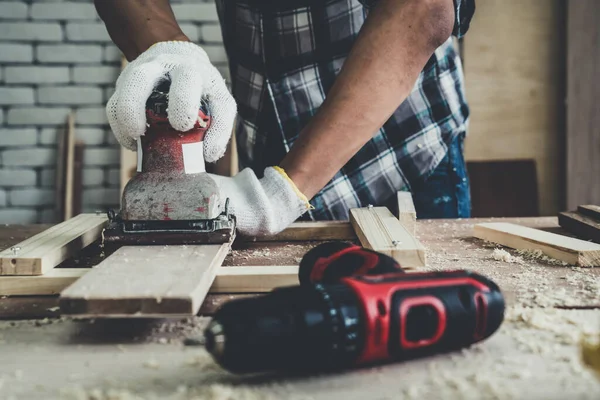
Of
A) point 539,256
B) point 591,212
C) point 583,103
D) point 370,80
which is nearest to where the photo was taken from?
point 539,256

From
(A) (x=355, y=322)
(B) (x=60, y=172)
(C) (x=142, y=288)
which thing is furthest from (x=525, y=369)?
(B) (x=60, y=172)

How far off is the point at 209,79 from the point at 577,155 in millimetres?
2655

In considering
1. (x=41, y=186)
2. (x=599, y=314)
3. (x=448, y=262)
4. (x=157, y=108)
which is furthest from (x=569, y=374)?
(x=41, y=186)

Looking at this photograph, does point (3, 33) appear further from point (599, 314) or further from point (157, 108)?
point (599, 314)

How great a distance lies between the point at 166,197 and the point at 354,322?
593mm

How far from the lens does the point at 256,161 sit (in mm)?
1936

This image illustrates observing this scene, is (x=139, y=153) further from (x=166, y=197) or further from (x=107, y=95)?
(x=107, y=95)

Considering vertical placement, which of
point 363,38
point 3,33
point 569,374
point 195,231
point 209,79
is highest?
point 3,33

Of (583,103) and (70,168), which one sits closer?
(583,103)

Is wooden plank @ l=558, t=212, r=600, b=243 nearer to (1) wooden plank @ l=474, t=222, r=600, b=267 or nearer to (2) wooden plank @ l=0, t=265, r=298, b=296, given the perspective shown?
(1) wooden plank @ l=474, t=222, r=600, b=267

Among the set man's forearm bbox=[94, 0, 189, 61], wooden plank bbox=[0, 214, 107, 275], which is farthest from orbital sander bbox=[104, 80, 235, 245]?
man's forearm bbox=[94, 0, 189, 61]

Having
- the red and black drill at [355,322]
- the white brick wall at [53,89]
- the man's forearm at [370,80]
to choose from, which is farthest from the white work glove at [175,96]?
the white brick wall at [53,89]

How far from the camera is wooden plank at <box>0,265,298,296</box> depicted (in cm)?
95

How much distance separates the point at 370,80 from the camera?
4.36ft
